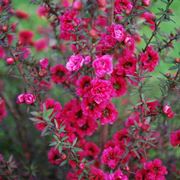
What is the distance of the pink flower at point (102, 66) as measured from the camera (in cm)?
136

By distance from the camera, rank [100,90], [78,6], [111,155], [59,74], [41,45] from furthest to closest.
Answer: [41,45] < [78,6] < [59,74] < [111,155] < [100,90]

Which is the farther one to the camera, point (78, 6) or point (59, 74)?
point (78, 6)

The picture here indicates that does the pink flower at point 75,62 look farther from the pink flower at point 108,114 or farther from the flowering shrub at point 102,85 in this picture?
the pink flower at point 108,114

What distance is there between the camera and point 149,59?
1.42 m

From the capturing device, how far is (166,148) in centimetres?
200

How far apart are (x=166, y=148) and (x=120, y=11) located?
2.95ft

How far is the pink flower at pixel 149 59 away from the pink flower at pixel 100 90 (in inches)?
6.6

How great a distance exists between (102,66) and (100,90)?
9cm

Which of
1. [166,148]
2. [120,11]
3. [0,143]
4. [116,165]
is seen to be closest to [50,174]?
[0,143]

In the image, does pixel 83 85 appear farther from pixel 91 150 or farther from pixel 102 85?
pixel 91 150

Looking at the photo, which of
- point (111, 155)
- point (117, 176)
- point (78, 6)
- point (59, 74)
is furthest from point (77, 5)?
point (117, 176)

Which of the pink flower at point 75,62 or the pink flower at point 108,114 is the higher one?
the pink flower at point 75,62

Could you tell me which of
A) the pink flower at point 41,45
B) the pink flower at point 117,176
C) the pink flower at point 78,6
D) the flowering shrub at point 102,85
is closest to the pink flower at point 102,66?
the flowering shrub at point 102,85

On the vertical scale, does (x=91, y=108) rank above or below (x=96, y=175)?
above
